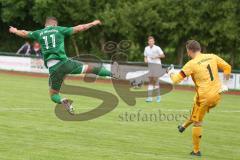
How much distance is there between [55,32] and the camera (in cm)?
1520

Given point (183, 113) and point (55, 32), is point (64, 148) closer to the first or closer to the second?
point (55, 32)

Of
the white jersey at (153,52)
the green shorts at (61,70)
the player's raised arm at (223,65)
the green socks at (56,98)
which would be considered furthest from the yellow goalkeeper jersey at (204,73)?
the white jersey at (153,52)

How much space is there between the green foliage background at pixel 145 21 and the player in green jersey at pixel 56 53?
2440 cm

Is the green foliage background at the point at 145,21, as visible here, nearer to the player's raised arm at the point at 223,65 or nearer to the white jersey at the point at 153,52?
the white jersey at the point at 153,52

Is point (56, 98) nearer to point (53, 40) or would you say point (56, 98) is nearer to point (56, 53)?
point (56, 53)

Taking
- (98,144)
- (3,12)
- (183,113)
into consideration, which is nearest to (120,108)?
(183,113)

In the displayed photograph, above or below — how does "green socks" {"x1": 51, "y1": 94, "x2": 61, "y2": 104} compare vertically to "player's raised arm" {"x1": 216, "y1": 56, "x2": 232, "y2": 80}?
below

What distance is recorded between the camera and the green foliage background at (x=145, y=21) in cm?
3928

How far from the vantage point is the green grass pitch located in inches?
454

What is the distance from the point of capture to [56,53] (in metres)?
15.3

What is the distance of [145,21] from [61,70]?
87.2 feet

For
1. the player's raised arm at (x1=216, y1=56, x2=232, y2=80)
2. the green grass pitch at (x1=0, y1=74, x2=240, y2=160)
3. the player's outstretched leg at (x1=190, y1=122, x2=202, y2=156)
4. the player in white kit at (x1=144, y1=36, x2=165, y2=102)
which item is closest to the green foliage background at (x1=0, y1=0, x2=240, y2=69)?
the player in white kit at (x1=144, y1=36, x2=165, y2=102)

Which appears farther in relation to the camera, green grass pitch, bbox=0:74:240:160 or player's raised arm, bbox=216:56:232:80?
player's raised arm, bbox=216:56:232:80

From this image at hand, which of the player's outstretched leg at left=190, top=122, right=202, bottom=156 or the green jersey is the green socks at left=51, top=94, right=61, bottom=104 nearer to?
the green jersey
